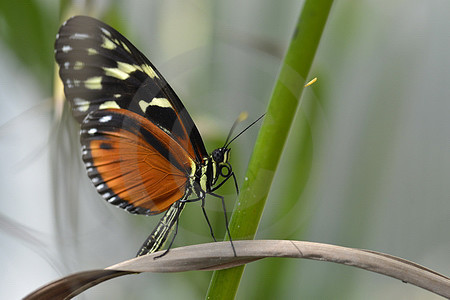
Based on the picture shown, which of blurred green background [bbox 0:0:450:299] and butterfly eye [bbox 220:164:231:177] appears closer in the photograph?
butterfly eye [bbox 220:164:231:177]

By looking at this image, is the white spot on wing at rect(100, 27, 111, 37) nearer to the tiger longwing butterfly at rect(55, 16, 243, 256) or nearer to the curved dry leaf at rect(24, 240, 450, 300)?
the tiger longwing butterfly at rect(55, 16, 243, 256)

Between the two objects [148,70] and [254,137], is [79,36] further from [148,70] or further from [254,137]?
[254,137]

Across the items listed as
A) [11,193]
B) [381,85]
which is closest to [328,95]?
[381,85]

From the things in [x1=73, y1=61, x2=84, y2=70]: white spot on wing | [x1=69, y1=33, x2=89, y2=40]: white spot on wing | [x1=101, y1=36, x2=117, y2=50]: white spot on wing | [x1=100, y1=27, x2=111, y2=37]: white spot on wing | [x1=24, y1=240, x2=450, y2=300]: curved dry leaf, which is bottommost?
[x1=24, y1=240, x2=450, y2=300]: curved dry leaf

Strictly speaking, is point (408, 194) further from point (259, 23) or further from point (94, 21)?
point (94, 21)

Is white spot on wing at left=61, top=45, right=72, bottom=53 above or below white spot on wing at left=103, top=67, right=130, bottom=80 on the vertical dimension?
above

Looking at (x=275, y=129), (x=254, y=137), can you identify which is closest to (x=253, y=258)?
(x=275, y=129)

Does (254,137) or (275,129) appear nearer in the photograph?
(275,129)

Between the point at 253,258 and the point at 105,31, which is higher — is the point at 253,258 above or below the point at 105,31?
below

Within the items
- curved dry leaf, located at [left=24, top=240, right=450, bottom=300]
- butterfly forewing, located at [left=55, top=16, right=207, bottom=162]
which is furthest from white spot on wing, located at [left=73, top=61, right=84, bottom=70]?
curved dry leaf, located at [left=24, top=240, right=450, bottom=300]
